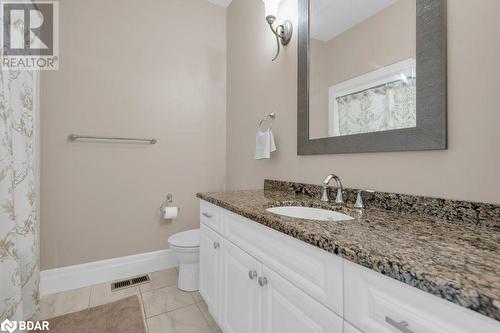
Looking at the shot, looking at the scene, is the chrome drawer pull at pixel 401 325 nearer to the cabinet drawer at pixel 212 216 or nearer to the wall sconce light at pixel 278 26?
the cabinet drawer at pixel 212 216

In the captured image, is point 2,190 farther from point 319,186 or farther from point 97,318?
point 319,186

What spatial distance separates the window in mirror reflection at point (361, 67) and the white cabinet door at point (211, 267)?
2.85 ft

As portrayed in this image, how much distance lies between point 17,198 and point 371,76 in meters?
1.94

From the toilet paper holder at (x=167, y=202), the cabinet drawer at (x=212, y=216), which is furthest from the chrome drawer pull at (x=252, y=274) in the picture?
the toilet paper holder at (x=167, y=202)

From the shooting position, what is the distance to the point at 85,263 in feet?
6.19

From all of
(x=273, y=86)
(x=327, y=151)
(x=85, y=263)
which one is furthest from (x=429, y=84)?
(x=85, y=263)

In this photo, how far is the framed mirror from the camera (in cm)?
88

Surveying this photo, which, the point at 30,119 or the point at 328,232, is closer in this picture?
the point at 328,232

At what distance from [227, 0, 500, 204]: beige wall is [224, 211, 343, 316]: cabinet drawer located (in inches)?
22.1

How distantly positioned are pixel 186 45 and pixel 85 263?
2.10m

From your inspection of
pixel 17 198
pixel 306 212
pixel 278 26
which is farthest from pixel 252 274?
pixel 278 26

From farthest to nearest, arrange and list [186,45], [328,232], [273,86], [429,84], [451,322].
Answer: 1. [186,45]
2. [273,86]
3. [429,84]
4. [328,232]
5. [451,322]

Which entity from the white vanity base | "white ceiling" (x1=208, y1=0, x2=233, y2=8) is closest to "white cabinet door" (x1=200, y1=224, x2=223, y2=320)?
the white vanity base

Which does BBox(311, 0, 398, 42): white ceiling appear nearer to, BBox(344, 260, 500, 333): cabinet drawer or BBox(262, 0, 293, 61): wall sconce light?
BBox(262, 0, 293, 61): wall sconce light
